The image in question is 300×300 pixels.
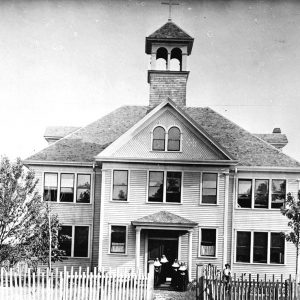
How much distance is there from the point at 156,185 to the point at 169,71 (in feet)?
25.7

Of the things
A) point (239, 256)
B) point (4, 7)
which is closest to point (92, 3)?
point (4, 7)

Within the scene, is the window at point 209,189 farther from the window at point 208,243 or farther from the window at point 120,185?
the window at point 120,185

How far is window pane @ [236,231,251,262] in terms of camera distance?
1080 inches

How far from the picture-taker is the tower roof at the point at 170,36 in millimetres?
30375

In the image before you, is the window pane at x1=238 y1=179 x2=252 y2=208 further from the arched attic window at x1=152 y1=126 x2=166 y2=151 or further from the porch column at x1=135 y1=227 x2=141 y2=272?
the porch column at x1=135 y1=227 x2=141 y2=272

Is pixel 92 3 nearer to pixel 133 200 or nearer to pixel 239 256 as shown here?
pixel 133 200

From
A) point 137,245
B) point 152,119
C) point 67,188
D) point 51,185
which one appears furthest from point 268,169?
point 51,185

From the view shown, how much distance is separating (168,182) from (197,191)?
1.65 meters

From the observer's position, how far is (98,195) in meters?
28.3

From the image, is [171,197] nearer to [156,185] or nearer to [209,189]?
[156,185]

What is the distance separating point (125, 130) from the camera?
99.8ft

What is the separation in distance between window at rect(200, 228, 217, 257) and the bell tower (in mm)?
8632

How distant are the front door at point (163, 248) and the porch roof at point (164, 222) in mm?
1491

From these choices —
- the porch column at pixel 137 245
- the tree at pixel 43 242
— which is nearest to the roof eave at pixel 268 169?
the porch column at pixel 137 245
